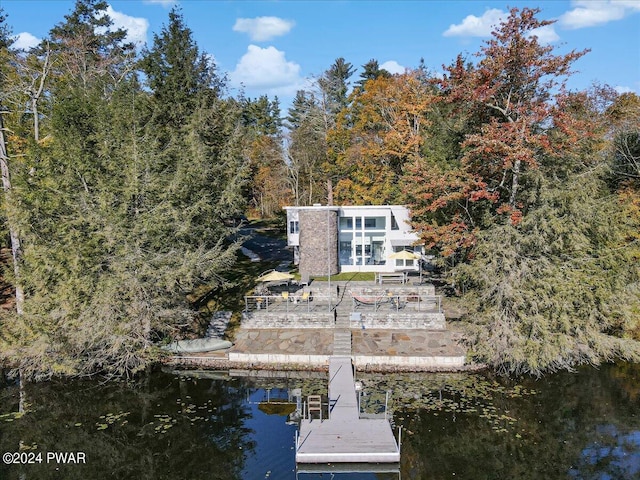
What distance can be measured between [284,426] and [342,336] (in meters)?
6.43

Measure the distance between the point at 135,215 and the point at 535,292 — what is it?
17.3m

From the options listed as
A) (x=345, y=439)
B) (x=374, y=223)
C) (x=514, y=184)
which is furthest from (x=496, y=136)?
(x=345, y=439)

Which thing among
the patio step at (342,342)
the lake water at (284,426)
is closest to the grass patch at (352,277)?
the patio step at (342,342)

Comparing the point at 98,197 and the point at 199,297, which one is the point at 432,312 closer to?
the point at 199,297

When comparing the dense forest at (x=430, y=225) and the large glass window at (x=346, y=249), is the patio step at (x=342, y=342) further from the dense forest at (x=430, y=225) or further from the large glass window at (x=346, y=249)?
the large glass window at (x=346, y=249)

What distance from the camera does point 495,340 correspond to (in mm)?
19344

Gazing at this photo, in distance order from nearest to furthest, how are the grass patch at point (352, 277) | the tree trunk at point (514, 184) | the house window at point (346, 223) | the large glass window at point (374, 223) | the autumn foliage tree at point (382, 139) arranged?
1. the tree trunk at point (514, 184)
2. the grass patch at point (352, 277)
3. the large glass window at point (374, 223)
4. the house window at point (346, 223)
5. the autumn foliage tree at point (382, 139)

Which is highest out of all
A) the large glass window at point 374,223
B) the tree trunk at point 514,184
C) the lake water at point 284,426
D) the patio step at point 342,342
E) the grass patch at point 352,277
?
the tree trunk at point 514,184

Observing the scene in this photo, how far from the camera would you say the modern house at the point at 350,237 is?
29531 millimetres

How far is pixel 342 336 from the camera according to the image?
21766 mm

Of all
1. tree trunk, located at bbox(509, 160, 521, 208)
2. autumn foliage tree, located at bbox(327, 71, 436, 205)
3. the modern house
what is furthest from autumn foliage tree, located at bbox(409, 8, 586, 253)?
autumn foliage tree, located at bbox(327, 71, 436, 205)

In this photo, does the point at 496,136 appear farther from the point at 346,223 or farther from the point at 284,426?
the point at 284,426

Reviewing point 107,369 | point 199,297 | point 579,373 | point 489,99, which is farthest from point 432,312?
point 107,369

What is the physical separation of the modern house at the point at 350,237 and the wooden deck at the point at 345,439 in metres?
13.8
